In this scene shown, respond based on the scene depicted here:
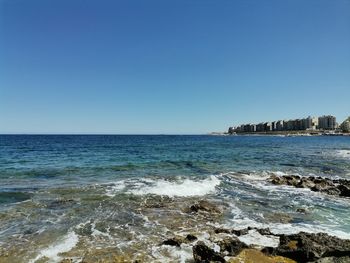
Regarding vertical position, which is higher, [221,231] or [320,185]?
[221,231]

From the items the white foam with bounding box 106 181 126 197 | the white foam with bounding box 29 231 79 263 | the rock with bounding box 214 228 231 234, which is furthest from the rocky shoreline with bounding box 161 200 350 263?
the white foam with bounding box 106 181 126 197

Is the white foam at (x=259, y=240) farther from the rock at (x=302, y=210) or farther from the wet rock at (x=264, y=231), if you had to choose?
the rock at (x=302, y=210)

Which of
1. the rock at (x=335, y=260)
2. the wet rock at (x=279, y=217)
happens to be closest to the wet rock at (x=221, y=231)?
the wet rock at (x=279, y=217)

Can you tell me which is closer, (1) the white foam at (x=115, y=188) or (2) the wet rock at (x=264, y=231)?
(2) the wet rock at (x=264, y=231)

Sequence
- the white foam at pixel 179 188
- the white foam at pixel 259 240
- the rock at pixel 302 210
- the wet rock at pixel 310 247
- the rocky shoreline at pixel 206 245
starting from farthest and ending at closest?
the white foam at pixel 179 188
the rock at pixel 302 210
the white foam at pixel 259 240
the rocky shoreline at pixel 206 245
the wet rock at pixel 310 247

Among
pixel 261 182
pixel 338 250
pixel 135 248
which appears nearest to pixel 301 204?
pixel 261 182

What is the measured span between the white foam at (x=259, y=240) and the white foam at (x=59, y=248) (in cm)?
626

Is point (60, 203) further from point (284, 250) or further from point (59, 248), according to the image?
point (284, 250)

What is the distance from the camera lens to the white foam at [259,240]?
11.0 meters

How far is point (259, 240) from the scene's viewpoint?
37.6ft

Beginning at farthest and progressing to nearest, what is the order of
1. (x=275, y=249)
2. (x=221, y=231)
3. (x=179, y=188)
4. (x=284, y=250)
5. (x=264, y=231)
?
(x=179, y=188) < (x=221, y=231) < (x=264, y=231) < (x=275, y=249) < (x=284, y=250)

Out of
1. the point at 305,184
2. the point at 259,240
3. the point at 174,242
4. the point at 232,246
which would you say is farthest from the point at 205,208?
the point at 305,184

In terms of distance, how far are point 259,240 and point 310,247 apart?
77.6 inches

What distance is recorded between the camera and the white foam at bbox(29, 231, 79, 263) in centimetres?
1002
